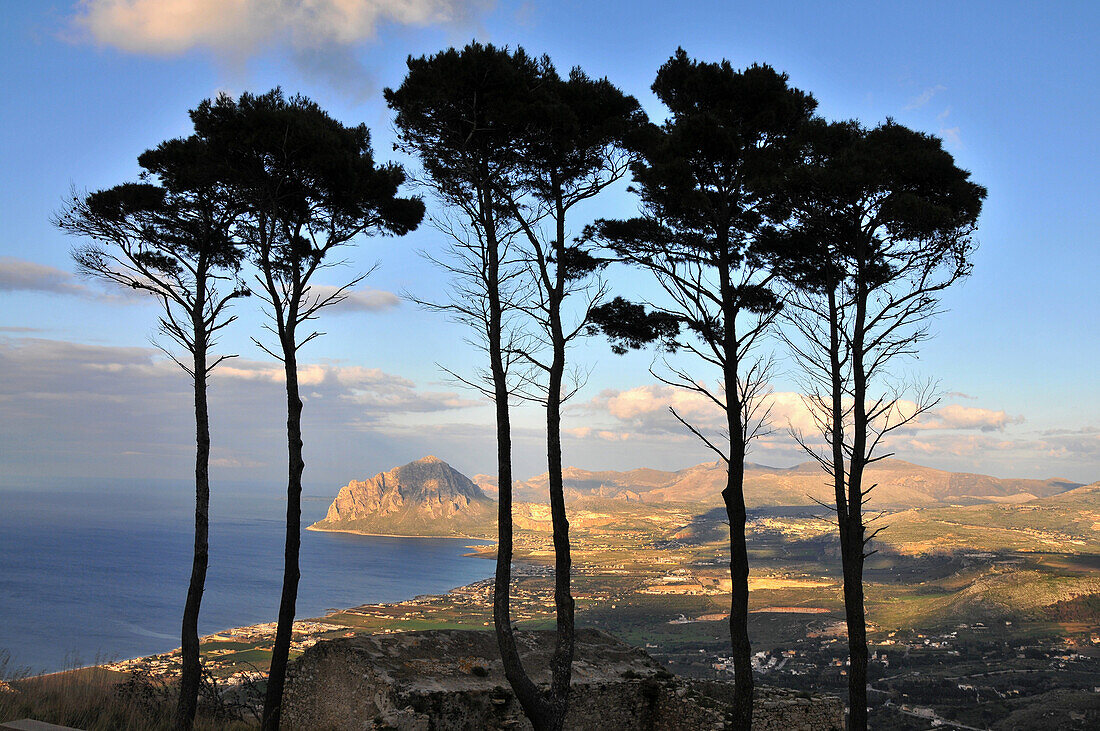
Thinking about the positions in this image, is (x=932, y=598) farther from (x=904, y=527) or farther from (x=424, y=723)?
(x=424, y=723)

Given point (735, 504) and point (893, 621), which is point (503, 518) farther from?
point (893, 621)

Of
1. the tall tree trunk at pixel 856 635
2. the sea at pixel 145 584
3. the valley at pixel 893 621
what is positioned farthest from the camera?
the sea at pixel 145 584

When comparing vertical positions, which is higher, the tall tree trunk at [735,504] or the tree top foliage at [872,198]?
the tree top foliage at [872,198]

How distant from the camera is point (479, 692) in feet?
37.0

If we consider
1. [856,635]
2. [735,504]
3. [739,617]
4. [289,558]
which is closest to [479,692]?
[289,558]

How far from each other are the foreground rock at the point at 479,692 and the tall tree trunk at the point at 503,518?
2.96 ft

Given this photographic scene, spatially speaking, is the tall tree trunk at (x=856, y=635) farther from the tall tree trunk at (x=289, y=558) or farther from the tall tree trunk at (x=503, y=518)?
the tall tree trunk at (x=289, y=558)

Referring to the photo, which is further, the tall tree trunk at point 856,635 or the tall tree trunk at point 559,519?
the tall tree trunk at point 856,635

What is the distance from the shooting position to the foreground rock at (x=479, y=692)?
1069 centimetres

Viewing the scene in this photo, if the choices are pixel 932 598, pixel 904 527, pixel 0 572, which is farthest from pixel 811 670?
pixel 904 527

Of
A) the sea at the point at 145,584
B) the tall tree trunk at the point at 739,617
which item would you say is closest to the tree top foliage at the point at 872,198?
the tall tree trunk at the point at 739,617

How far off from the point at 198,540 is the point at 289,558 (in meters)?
2.65

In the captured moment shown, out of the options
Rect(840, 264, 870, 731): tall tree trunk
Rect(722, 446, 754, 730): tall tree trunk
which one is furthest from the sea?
Rect(840, 264, 870, 731): tall tree trunk

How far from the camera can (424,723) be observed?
1048 centimetres
